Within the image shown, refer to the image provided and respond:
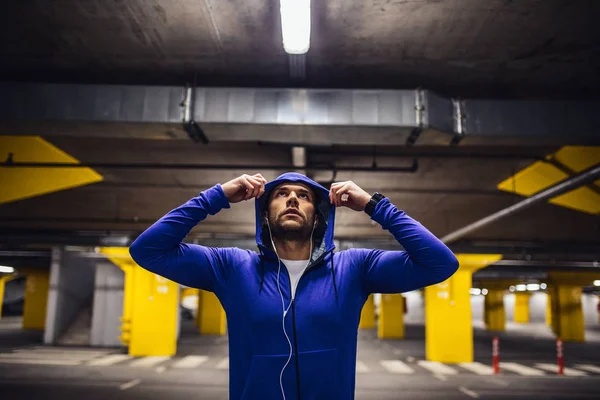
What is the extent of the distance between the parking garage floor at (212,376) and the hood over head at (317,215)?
6.84m

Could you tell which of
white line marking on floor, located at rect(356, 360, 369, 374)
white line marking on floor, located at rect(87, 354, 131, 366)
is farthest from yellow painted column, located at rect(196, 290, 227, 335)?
white line marking on floor, located at rect(356, 360, 369, 374)

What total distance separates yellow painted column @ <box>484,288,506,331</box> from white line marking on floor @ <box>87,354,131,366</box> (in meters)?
29.4

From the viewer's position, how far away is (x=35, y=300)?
26766 millimetres

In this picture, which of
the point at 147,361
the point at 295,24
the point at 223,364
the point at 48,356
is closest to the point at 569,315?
the point at 223,364

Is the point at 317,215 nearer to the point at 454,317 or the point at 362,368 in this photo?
the point at 362,368

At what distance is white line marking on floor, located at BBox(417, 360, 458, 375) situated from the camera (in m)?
11.8

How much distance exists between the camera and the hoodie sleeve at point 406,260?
2.06 m

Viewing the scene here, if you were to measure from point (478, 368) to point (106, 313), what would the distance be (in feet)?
43.0

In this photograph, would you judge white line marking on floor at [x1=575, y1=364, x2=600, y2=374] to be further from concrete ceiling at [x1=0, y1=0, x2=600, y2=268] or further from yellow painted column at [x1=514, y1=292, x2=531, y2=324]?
yellow painted column at [x1=514, y1=292, x2=531, y2=324]

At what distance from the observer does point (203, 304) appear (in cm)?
2614

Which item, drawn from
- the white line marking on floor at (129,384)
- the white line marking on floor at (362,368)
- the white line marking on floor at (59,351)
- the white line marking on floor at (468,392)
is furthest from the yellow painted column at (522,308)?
the white line marking on floor at (129,384)

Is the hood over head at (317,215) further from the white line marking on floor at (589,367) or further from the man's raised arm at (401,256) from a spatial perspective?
the white line marking on floor at (589,367)

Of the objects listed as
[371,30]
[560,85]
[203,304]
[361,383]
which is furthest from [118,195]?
[203,304]

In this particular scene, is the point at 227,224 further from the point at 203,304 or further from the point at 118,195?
the point at 203,304
